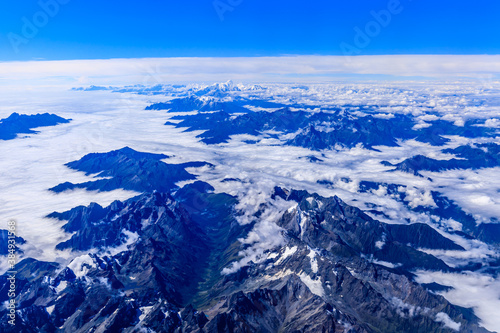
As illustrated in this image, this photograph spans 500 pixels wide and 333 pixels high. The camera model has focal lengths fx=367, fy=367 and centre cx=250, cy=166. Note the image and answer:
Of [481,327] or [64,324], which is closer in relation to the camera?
[64,324]

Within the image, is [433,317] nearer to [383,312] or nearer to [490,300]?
[383,312]

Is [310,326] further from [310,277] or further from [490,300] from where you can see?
[490,300]

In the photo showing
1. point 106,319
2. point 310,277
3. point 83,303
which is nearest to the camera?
point 106,319

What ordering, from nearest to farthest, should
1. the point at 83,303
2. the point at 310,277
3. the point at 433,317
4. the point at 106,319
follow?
1. the point at 106,319
2. the point at 83,303
3. the point at 433,317
4. the point at 310,277

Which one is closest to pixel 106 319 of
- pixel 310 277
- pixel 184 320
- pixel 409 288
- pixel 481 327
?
pixel 184 320

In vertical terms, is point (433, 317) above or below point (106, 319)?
below

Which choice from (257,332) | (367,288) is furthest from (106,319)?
→ (367,288)

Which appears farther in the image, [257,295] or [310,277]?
[310,277]

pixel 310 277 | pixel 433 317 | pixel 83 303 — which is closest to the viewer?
pixel 83 303

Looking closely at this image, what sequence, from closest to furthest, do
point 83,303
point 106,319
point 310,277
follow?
point 106,319 < point 83,303 < point 310,277

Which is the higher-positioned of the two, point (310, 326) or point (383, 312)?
point (310, 326)
